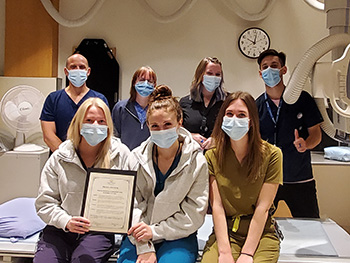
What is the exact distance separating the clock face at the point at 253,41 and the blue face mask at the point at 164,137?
2.78 m

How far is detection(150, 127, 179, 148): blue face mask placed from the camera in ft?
6.18

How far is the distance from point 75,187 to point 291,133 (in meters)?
1.38

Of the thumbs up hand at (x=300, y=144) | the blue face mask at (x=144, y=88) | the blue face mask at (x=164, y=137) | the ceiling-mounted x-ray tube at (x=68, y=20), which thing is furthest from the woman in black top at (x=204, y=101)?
the ceiling-mounted x-ray tube at (x=68, y=20)

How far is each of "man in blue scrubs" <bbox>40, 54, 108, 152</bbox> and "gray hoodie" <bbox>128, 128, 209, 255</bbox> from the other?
3.48 ft

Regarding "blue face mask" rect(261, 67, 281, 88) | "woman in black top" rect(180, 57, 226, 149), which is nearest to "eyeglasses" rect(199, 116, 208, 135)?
"woman in black top" rect(180, 57, 226, 149)

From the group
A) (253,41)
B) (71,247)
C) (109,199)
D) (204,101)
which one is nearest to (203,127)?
(204,101)

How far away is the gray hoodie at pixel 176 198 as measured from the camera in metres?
1.85

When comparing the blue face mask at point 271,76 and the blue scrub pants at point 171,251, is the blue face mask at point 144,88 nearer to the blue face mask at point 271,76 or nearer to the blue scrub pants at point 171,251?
the blue face mask at point 271,76

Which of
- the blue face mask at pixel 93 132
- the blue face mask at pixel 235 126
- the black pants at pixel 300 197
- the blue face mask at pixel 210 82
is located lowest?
the black pants at pixel 300 197

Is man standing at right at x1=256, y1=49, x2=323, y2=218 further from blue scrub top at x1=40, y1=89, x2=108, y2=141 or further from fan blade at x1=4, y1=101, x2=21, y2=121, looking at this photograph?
fan blade at x1=4, y1=101, x2=21, y2=121

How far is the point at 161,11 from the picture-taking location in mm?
4520

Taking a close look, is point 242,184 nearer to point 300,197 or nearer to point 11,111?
point 300,197

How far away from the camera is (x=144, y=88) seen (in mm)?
2689

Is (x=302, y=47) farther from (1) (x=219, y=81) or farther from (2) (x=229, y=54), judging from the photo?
(1) (x=219, y=81)
